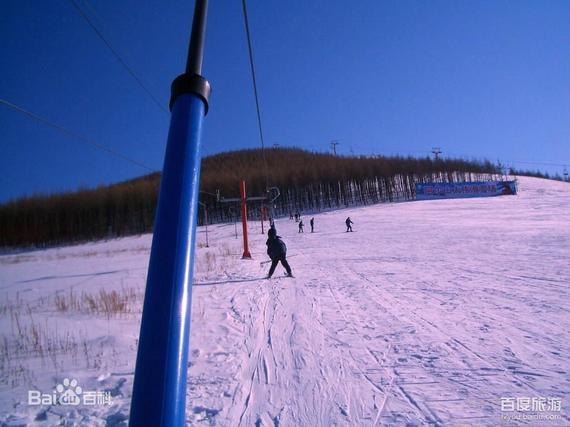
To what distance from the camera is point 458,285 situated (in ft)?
21.4

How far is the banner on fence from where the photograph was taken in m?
52.9

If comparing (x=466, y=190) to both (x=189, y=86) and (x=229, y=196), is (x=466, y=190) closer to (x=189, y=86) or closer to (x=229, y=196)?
(x=229, y=196)

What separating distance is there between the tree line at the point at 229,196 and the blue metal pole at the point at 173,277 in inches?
2000

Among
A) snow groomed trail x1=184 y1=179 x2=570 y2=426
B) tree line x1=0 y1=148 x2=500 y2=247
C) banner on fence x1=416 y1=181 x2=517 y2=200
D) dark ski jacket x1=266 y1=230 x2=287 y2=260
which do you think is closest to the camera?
snow groomed trail x1=184 y1=179 x2=570 y2=426

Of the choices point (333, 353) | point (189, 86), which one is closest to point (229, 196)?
point (333, 353)

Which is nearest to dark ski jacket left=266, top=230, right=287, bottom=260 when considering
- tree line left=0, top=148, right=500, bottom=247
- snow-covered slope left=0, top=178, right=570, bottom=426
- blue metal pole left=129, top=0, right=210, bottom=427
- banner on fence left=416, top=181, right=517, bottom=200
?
snow-covered slope left=0, top=178, right=570, bottom=426

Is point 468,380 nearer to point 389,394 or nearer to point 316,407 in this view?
point 389,394

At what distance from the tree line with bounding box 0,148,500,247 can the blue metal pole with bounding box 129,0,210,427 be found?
167 ft

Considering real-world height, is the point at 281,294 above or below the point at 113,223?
below

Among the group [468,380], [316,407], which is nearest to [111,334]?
[316,407]

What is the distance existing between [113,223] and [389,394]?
2829 inches

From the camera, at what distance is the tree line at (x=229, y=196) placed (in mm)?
56969

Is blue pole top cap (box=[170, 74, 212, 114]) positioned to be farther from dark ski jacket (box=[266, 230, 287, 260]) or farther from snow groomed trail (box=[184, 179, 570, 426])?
dark ski jacket (box=[266, 230, 287, 260])

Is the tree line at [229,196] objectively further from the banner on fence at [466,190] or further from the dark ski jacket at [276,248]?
the dark ski jacket at [276,248]
